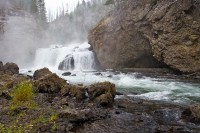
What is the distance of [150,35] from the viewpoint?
1315 inches

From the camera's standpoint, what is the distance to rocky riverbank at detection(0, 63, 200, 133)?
11.4 meters

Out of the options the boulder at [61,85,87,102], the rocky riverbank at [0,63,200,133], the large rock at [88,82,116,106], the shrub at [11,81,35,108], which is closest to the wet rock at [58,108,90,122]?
the rocky riverbank at [0,63,200,133]

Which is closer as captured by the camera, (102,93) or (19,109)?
(19,109)

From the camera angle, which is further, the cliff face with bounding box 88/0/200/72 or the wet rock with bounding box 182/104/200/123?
the cliff face with bounding box 88/0/200/72

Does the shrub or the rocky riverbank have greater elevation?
the shrub

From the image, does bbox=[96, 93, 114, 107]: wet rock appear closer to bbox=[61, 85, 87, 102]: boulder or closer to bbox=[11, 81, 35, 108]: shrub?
bbox=[61, 85, 87, 102]: boulder

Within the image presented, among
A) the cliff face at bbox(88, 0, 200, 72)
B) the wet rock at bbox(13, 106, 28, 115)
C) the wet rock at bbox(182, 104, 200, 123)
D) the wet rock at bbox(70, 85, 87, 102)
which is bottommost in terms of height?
the wet rock at bbox(182, 104, 200, 123)

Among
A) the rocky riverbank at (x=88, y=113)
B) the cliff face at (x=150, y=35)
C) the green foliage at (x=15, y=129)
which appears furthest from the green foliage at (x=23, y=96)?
the cliff face at (x=150, y=35)

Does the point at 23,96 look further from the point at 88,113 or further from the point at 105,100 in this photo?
the point at 105,100

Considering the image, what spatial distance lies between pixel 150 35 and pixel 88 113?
22284 millimetres

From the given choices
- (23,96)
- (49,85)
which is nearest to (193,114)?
(23,96)

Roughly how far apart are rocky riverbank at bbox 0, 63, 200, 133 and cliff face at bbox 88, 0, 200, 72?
45.7 feet

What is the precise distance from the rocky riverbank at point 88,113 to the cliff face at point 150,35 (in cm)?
1392

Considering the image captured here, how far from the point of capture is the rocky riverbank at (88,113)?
11352 mm
